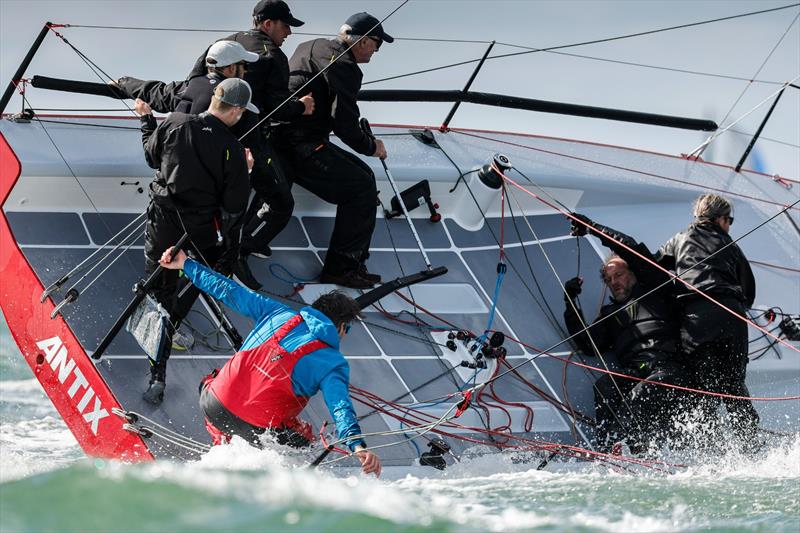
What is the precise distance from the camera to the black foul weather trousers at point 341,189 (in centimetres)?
537

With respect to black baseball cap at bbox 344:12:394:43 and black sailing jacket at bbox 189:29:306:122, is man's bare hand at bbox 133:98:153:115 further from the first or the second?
black baseball cap at bbox 344:12:394:43

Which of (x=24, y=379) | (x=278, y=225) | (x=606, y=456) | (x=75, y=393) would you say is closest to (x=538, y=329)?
(x=606, y=456)

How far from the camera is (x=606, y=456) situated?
5066 millimetres

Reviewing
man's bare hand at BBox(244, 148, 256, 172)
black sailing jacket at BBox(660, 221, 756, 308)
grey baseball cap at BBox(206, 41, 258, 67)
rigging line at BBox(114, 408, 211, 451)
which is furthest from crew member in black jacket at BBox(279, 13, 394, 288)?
black sailing jacket at BBox(660, 221, 756, 308)

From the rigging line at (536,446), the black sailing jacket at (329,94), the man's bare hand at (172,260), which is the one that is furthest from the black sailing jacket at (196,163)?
the rigging line at (536,446)

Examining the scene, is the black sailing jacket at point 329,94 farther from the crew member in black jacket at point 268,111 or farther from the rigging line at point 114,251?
the rigging line at point 114,251

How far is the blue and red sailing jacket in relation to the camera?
13.3 ft

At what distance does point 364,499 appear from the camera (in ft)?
13.0

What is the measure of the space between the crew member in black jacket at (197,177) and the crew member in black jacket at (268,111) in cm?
37

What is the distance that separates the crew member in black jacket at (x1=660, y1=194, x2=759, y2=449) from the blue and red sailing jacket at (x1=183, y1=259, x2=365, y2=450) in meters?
1.91

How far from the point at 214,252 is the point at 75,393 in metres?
0.73

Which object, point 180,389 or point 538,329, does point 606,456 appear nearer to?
point 538,329

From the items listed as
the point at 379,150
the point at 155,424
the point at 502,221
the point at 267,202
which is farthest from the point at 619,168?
the point at 155,424

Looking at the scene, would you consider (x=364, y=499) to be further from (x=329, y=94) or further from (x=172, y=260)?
(x=329, y=94)
